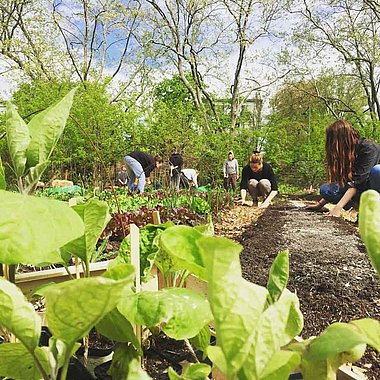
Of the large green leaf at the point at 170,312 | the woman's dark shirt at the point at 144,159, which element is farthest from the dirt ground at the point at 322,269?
the woman's dark shirt at the point at 144,159

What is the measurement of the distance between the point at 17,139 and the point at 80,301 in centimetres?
24

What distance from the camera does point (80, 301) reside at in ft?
1.04

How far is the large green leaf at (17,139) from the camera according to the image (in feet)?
1.57

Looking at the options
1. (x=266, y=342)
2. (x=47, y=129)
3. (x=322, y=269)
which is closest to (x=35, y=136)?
(x=47, y=129)

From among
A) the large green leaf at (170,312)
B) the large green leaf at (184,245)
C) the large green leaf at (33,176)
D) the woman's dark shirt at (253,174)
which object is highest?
the large green leaf at (33,176)

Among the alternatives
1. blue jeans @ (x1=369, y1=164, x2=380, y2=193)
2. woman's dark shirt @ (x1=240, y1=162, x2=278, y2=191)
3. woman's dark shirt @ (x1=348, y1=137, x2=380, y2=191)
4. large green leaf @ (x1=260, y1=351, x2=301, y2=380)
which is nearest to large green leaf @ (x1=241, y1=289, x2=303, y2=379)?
large green leaf @ (x1=260, y1=351, x2=301, y2=380)

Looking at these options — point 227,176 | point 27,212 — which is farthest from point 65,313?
point 227,176

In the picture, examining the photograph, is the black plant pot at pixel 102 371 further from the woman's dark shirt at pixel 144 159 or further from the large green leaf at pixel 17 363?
the woman's dark shirt at pixel 144 159

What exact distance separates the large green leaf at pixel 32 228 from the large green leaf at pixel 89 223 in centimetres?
19

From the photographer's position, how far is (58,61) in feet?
64.7

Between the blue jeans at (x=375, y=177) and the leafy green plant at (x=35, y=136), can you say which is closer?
the leafy green plant at (x=35, y=136)

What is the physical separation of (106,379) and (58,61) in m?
20.8

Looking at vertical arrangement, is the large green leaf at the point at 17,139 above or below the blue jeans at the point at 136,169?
above

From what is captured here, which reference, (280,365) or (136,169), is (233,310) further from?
(136,169)
